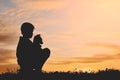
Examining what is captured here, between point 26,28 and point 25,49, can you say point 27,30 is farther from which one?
point 25,49

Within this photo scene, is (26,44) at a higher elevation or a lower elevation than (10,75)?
higher

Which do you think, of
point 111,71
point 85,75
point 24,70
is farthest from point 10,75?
point 111,71

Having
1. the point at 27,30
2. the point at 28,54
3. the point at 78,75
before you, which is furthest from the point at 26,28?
the point at 78,75

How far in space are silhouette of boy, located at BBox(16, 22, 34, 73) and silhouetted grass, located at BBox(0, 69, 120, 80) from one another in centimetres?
68

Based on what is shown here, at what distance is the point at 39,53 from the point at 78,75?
2.38 metres

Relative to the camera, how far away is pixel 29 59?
71.7 ft

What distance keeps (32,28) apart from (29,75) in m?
2.48

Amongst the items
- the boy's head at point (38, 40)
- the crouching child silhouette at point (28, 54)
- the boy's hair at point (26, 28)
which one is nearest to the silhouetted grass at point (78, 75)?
the crouching child silhouette at point (28, 54)

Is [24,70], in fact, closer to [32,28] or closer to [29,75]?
[29,75]

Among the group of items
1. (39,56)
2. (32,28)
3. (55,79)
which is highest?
(32,28)

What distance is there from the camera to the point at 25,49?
71.5ft

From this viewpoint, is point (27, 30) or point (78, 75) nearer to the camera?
point (27, 30)

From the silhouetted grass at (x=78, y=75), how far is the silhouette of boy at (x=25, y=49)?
68 centimetres

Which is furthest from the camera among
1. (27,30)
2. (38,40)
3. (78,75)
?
(78,75)
